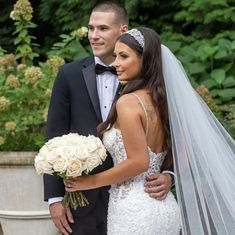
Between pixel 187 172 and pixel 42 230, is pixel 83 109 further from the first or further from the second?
pixel 42 230

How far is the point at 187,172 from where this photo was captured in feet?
10.8

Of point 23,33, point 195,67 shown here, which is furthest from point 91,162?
point 195,67

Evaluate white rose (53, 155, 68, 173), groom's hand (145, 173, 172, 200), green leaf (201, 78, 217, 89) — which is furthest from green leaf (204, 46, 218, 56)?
white rose (53, 155, 68, 173)

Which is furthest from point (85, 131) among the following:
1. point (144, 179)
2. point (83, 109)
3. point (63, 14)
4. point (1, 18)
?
point (1, 18)

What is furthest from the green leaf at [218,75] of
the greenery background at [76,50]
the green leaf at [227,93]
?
the green leaf at [227,93]

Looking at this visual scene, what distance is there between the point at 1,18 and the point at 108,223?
5.92 meters

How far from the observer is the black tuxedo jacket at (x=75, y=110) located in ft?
12.0

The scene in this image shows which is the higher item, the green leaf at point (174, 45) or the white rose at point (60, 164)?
the green leaf at point (174, 45)

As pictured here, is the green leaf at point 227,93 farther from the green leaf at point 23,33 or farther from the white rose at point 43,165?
the white rose at point 43,165

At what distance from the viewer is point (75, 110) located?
370 centimetres

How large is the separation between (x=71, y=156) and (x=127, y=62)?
52cm

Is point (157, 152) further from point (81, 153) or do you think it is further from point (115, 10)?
point (115, 10)

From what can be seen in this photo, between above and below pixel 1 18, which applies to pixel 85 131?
below

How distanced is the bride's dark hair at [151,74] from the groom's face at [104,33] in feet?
1.28
